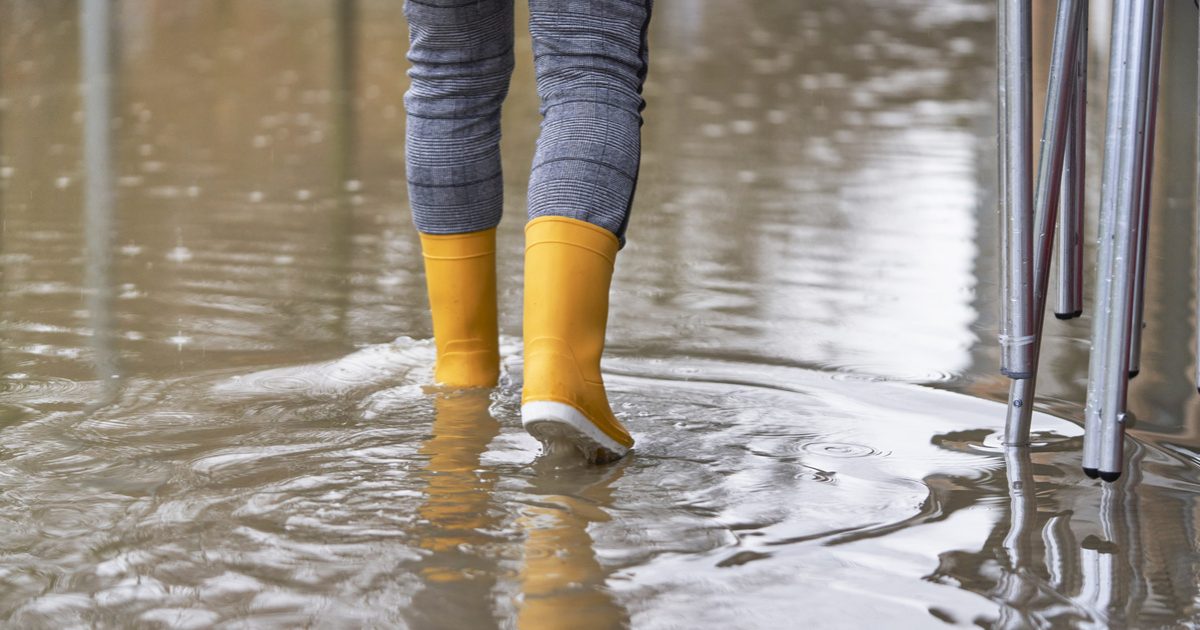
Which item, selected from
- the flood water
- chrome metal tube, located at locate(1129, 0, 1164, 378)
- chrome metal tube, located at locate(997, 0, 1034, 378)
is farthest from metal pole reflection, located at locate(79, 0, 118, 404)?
chrome metal tube, located at locate(1129, 0, 1164, 378)

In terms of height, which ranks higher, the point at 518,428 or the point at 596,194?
the point at 596,194

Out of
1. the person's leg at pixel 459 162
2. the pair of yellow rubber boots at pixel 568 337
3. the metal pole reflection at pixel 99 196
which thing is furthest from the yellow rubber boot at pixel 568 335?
the metal pole reflection at pixel 99 196

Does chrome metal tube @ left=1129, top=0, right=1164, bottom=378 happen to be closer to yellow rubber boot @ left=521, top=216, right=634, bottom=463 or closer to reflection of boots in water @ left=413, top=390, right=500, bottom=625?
yellow rubber boot @ left=521, top=216, right=634, bottom=463

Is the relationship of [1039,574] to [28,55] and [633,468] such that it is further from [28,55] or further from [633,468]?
[28,55]

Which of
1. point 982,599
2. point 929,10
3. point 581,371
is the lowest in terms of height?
point 982,599

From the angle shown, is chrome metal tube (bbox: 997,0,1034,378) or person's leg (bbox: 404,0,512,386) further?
person's leg (bbox: 404,0,512,386)

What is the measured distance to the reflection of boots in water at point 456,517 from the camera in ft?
3.40

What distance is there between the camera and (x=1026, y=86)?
52.1 inches

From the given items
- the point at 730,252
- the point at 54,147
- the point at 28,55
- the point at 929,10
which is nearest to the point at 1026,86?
the point at 730,252

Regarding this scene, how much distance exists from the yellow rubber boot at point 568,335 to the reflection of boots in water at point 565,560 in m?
0.04

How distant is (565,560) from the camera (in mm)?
1114

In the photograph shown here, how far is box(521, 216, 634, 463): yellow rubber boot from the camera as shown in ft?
4.32

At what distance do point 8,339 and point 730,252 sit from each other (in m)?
1.29

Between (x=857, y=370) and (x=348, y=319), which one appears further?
(x=348, y=319)
